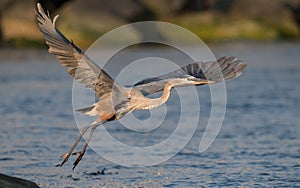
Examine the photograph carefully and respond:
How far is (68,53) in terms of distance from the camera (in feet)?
32.3

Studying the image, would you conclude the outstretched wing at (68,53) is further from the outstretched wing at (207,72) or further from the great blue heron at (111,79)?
the outstretched wing at (207,72)

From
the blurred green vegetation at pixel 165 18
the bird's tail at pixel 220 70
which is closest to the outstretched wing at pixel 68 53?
the bird's tail at pixel 220 70

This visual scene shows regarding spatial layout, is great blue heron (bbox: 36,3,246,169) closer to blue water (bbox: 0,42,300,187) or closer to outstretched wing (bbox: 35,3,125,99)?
outstretched wing (bbox: 35,3,125,99)

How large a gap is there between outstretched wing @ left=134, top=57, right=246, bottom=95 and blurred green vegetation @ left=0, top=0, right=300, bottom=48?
25.6 m

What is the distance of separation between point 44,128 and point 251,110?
5.05 m

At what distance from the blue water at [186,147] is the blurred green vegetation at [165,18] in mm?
11843

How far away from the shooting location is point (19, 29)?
36.8 meters

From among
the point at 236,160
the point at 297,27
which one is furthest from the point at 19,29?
the point at 236,160

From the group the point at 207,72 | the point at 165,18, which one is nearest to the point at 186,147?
the point at 207,72

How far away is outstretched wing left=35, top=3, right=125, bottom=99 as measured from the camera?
32.0 ft

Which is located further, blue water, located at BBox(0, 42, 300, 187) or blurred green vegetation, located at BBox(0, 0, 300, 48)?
blurred green vegetation, located at BBox(0, 0, 300, 48)

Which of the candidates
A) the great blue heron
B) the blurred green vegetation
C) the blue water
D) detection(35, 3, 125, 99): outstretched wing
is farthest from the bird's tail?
the blurred green vegetation

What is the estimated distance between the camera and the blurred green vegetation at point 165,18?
36.8m

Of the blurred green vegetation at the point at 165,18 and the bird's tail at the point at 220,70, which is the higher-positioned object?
the blurred green vegetation at the point at 165,18
